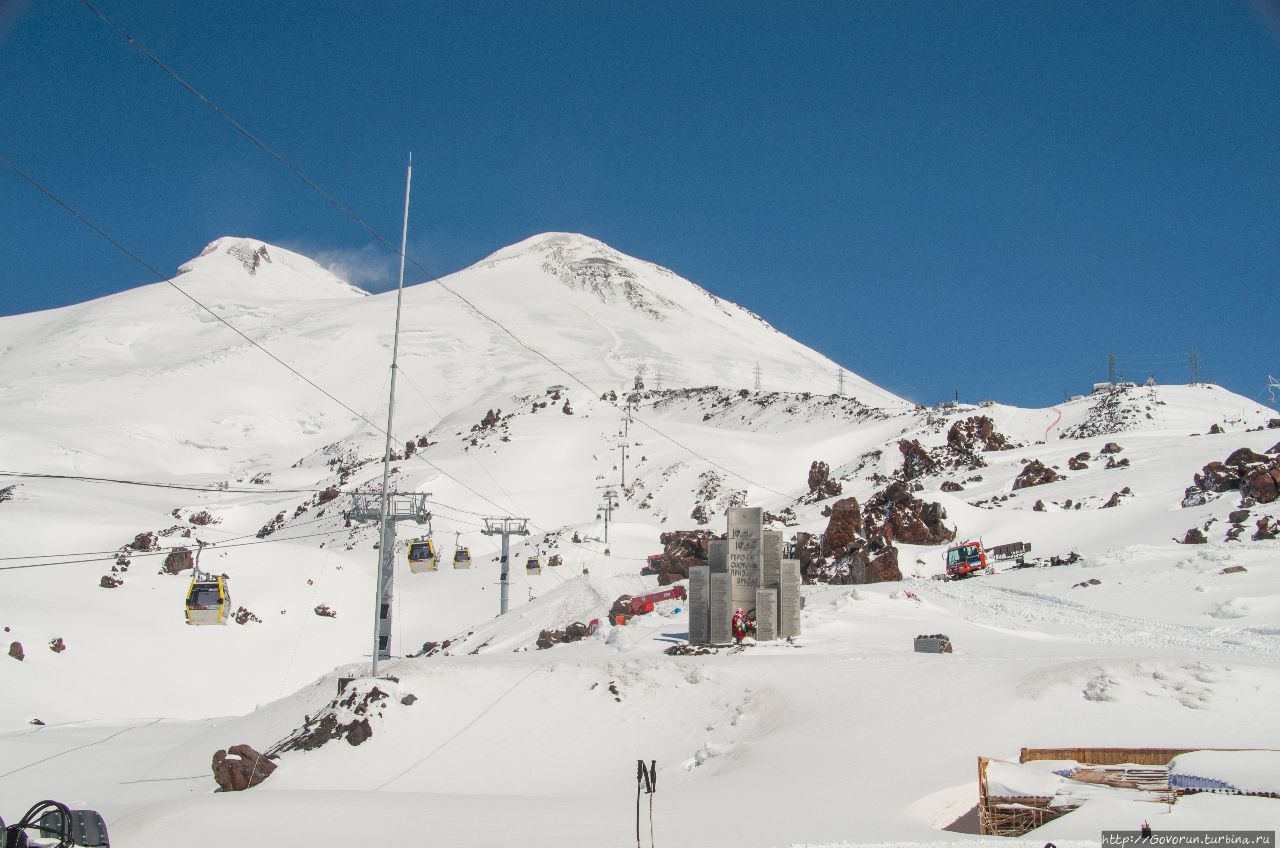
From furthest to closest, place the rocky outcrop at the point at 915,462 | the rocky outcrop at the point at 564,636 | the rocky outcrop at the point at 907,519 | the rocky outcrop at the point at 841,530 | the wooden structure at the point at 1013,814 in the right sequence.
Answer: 1. the rocky outcrop at the point at 915,462
2. the rocky outcrop at the point at 907,519
3. the rocky outcrop at the point at 841,530
4. the rocky outcrop at the point at 564,636
5. the wooden structure at the point at 1013,814

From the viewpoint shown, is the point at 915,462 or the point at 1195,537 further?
the point at 915,462

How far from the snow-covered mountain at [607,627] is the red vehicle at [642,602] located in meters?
3.38

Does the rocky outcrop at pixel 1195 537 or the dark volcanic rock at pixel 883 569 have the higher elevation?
the rocky outcrop at pixel 1195 537

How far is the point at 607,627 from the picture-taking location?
1300 inches

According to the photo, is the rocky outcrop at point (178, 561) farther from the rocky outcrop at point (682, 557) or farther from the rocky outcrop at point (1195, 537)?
the rocky outcrop at point (1195, 537)

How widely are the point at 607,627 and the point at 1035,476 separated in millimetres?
34444

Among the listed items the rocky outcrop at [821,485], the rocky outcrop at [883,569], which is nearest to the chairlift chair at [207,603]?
the rocky outcrop at [883,569]

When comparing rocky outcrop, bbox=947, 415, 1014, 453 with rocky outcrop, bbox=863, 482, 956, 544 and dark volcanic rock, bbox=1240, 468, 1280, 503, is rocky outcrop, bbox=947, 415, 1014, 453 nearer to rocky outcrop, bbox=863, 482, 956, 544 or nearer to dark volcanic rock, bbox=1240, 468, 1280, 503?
rocky outcrop, bbox=863, 482, 956, 544

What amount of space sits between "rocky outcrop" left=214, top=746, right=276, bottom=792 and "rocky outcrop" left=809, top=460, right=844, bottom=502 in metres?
44.8

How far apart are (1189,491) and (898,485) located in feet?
43.3

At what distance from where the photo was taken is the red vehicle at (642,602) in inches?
1446

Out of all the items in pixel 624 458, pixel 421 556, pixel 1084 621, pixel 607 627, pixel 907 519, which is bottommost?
pixel 607 627

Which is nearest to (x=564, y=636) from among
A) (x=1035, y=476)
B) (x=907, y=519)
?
(x=907, y=519)

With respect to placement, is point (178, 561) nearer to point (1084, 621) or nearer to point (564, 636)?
point (564, 636)
